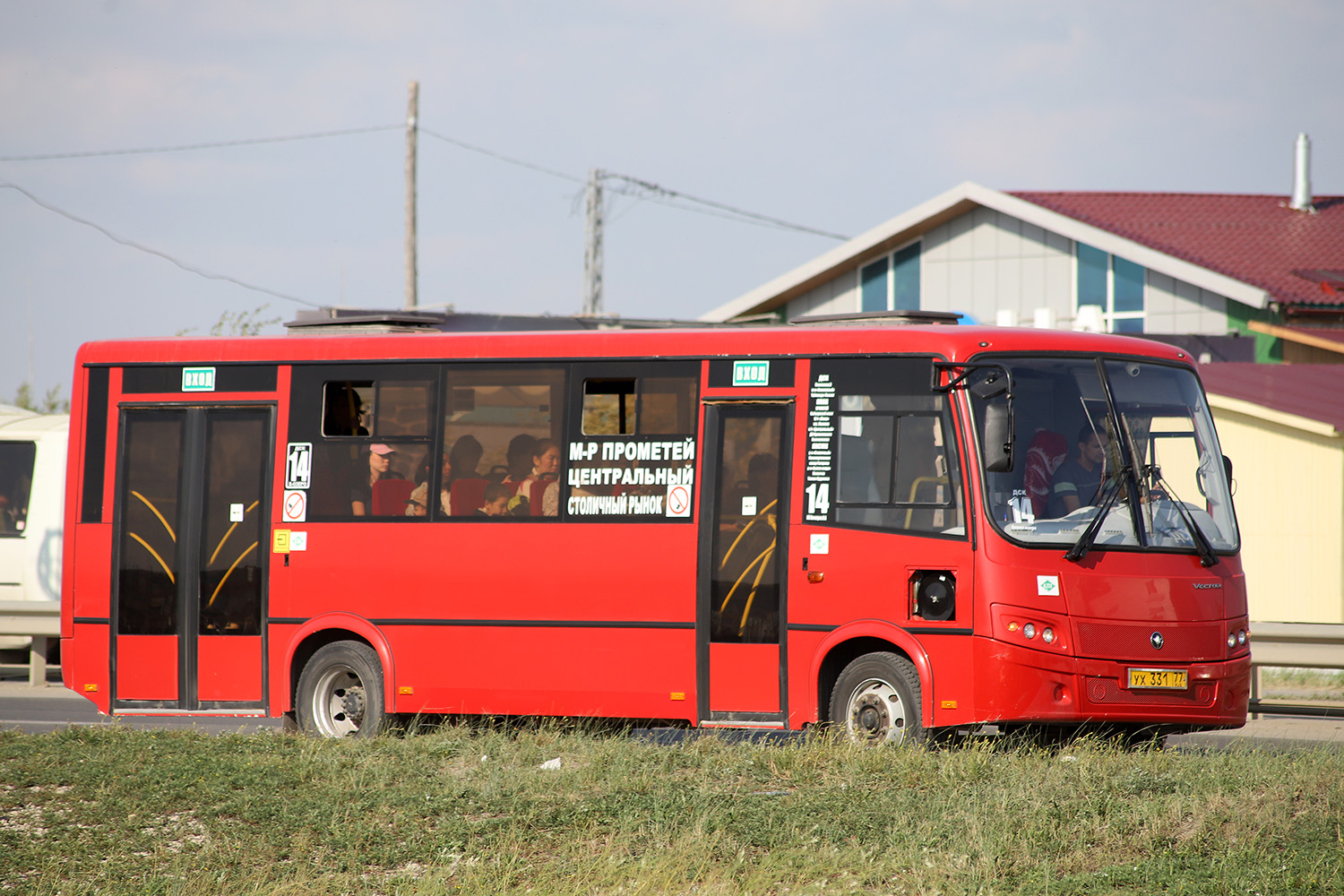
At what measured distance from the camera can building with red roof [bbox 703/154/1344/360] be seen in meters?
28.2

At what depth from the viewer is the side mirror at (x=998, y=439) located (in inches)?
397

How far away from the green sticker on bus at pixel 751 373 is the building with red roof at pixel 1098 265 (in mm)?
15822

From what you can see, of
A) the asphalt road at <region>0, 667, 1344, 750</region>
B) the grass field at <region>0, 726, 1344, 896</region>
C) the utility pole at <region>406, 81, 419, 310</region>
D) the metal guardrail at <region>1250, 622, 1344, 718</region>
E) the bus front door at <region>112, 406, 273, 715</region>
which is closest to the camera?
the grass field at <region>0, 726, 1344, 896</region>

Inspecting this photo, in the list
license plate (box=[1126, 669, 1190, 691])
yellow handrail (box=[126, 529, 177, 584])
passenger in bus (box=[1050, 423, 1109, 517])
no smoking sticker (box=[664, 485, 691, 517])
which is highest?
passenger in bus (box=[1050, 423, 1109, 517])

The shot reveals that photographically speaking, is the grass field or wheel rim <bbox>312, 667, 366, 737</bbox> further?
wheel rim <bbox>312, 667, 366, 737</bbox>

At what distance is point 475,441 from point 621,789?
3.87 metres

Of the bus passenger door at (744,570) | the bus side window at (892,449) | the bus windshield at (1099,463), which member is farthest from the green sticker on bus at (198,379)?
the bus windshield at (1099,463)

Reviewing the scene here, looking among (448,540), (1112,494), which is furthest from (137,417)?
(1112,494)

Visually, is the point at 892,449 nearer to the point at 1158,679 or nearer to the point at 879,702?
the point at 879,702

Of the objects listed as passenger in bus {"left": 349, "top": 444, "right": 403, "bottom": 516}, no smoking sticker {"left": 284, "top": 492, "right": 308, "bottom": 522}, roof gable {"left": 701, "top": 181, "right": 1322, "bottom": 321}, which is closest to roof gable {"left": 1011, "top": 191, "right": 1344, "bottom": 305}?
roof gable {"left": 701, "top": 181, "right": 1322, "bottom": 321}

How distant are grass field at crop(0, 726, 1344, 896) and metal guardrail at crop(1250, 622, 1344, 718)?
5.15 metres

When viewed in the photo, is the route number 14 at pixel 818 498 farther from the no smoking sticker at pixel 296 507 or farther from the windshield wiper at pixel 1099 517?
the no smoking sticker at pixel 296 507

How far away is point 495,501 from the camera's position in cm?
1201

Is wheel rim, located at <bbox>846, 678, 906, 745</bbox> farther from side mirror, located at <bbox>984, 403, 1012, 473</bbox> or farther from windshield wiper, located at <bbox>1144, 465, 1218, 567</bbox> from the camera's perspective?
windshield wiper, located at <bbox>1144, 465, 1218, 567</bbox>
